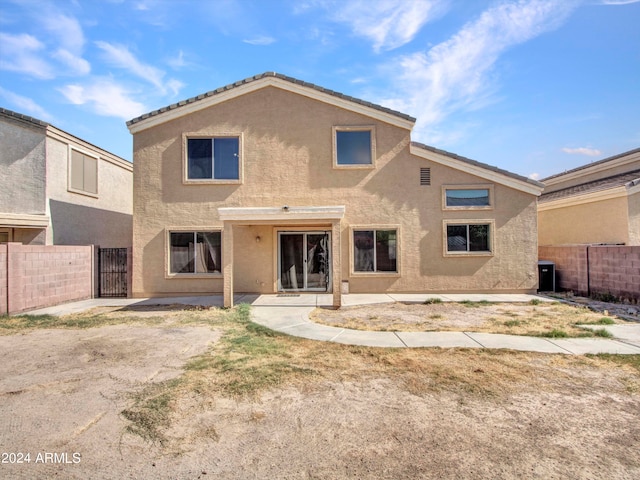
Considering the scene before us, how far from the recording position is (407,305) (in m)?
12.2

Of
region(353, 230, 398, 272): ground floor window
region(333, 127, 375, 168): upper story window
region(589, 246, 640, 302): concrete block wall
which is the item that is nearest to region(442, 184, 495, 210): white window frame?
region(353, 230, 398, 272): ground floor window

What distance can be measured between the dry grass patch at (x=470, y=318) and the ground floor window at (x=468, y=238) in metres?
2.73

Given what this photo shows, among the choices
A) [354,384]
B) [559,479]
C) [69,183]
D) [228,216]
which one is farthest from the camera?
[69,183]

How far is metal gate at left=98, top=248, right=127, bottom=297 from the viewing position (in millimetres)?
14492

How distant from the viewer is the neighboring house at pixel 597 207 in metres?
14.7

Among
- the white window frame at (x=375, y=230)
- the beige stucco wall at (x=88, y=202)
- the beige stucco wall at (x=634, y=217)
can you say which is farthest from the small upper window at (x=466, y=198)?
the beige stucco wall at (x=88, y=202)

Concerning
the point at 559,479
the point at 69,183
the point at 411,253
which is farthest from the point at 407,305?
the point at 69,183

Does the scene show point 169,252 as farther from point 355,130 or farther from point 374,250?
point 355,130

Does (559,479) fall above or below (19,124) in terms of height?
below

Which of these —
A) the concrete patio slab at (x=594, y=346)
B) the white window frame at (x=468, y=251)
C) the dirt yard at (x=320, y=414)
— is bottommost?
the dirt yard at (x=320, y=414)

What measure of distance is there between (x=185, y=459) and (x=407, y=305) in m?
9.63

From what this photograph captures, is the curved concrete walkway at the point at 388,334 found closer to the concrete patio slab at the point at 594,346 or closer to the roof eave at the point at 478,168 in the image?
the concrete patio slab at the point at 594,346

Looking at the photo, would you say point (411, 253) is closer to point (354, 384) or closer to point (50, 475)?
point (354, 384)

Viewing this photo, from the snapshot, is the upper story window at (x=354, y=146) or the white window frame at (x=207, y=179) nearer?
the white window frame at (x=207, y=179)
